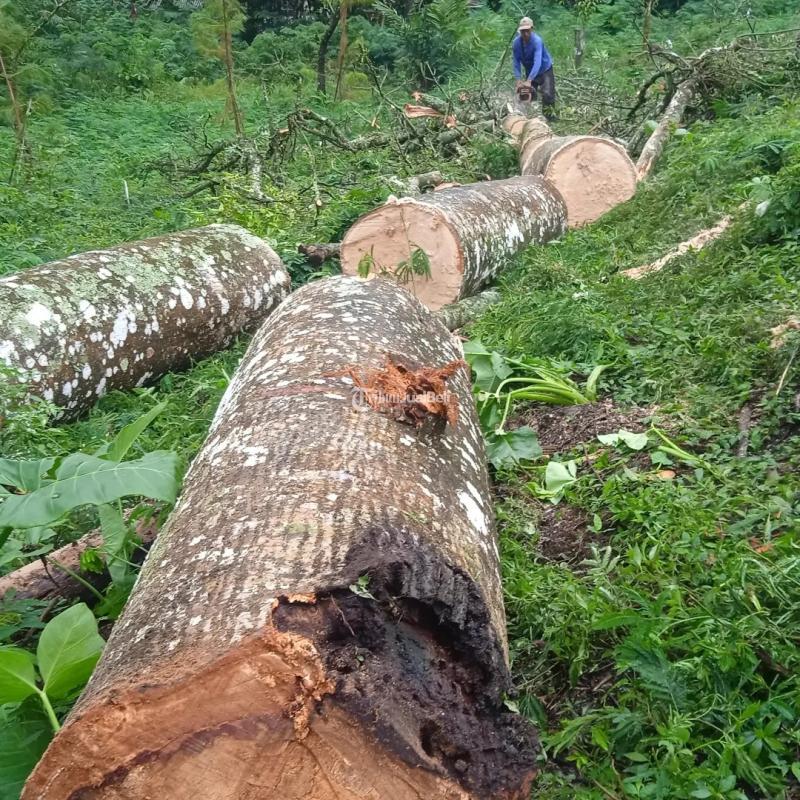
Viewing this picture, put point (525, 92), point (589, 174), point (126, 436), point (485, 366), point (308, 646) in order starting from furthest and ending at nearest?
point (525, 92) < point (589, 174) < point (485, 366) < point (126, 436) < point (308, 646)

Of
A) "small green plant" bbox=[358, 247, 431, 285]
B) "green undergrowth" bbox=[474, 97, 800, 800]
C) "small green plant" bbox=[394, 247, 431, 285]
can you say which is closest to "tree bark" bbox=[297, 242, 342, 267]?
"small green plant" bbox=[358, 247, 431, 285]

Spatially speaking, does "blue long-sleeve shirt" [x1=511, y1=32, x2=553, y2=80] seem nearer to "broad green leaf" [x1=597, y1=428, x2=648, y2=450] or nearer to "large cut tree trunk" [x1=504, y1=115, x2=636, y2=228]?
"large cut tree trunk" [x1=504, y1=115, x2=636, y2=228]

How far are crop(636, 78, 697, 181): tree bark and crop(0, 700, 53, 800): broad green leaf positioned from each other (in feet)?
23.2

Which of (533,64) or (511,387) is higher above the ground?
(533,64)

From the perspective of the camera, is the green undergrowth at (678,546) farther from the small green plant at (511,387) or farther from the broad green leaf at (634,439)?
the small green plant at (511,387)

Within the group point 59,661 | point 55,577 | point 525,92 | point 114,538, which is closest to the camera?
point 59,661

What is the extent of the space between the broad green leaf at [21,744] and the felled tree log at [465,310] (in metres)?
3.77

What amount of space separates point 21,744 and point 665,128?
844 cm

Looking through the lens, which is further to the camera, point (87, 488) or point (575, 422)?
point (575, 422)

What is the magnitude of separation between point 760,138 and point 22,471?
606 cm

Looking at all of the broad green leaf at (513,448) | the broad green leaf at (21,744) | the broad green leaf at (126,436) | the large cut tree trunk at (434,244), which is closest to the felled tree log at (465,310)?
the large cut tree trunk at (434,244)

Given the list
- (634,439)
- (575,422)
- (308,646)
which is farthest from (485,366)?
(308,646)

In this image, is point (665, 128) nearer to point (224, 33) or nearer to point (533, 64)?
point (533, 64)

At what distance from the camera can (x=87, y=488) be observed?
2113 millimetres
